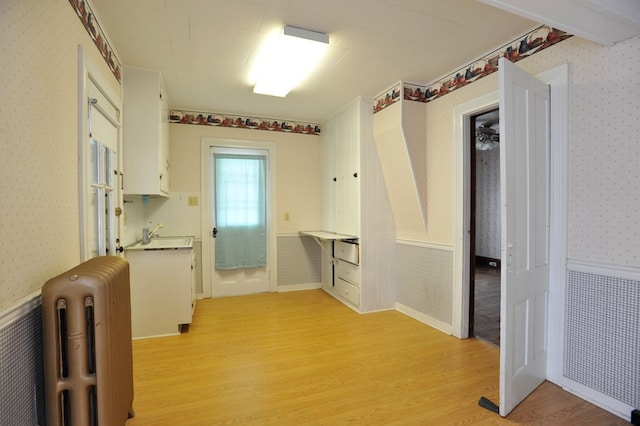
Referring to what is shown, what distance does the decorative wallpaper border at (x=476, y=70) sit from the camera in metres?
2.19

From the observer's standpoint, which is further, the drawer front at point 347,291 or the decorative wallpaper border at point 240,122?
the decorative wallpaper border at point 240,122

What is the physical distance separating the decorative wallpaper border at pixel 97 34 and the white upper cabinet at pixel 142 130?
6.8 inches

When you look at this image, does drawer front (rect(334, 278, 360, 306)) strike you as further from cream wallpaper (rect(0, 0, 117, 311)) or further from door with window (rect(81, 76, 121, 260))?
cream wallpaper (rect(0, 0, 117, 311))

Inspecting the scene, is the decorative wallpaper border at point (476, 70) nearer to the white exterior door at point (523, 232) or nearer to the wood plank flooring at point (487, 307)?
the white exterior door at point (523, 232)

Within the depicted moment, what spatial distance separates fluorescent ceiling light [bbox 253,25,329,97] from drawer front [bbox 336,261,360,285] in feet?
7.08

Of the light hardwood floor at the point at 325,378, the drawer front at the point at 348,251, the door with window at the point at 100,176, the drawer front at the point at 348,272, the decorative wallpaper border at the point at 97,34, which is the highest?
the decorative wallpaper border at the point at 97,34

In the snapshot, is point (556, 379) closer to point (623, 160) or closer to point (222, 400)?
point (623, 160)

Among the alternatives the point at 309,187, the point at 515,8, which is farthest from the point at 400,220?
the point at 515,8

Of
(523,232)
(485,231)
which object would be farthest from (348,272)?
(485,231)

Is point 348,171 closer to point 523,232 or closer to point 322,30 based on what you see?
point 322,30

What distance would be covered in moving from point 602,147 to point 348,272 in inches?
106

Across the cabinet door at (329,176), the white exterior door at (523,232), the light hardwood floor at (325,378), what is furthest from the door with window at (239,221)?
the white exterior door at (523,232)

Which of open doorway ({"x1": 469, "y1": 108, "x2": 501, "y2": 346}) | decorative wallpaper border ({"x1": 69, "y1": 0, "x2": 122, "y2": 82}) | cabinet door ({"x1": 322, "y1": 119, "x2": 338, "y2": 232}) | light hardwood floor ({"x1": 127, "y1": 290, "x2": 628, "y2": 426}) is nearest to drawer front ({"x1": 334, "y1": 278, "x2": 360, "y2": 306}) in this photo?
light hardwood floor ({"x1": 127, "y1": 290, "x2": 628, "y2": 426})

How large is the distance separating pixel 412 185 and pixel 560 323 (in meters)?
1.72
